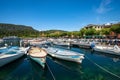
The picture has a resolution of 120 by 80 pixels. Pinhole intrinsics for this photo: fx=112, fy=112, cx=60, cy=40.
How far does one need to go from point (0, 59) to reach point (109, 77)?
14587 mm

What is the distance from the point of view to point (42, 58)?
15438mm

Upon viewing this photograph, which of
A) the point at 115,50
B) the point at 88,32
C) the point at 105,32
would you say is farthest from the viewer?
the point at 88,32

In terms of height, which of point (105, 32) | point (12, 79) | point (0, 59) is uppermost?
point (105, 32)

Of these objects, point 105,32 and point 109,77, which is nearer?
point 109,77

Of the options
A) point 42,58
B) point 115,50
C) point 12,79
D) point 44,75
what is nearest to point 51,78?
point 44,75

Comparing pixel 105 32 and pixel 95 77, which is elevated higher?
pixel 105 32

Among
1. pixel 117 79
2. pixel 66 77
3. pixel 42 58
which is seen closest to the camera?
pixel 117 79

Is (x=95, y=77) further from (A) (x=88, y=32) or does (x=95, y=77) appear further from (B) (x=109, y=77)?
(A) (x=88, y=32)

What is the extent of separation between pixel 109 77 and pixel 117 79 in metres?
0.92

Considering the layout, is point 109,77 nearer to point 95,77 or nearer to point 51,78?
point 95,77

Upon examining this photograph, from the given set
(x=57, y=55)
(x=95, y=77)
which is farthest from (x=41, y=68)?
(x=95, y=77)

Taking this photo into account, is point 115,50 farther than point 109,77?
Yes

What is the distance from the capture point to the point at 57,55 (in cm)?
2116

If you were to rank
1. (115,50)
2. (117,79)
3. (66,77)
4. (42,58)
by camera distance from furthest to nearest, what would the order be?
(115,50) < (42,58) < (66,77) < (117,79)
